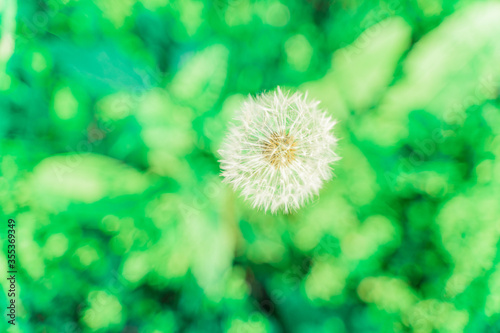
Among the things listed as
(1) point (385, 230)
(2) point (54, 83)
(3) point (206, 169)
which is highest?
(2) point (54, 83)

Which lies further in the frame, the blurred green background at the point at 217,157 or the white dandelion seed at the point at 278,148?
the blurred green background at the point at 217,157

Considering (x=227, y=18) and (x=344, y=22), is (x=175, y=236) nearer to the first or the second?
(x=227, y=18)

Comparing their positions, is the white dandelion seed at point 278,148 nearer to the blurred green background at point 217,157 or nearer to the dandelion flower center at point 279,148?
the dandelion flower center at point 279,148

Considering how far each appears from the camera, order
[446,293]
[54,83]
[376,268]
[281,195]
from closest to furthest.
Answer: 1. [281,195]
2. [446,293]
3. [376,268]
4. [54,83]

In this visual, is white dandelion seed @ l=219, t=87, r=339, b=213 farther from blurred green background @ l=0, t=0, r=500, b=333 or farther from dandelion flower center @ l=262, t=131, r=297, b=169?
blurred green background @ l=0, t=0, r=500, b=333

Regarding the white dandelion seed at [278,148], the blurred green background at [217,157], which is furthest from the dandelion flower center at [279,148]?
the blurred green background at [217,157]

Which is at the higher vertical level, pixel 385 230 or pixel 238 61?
pixel 238 61

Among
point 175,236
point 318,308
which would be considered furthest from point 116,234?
point 318,308
